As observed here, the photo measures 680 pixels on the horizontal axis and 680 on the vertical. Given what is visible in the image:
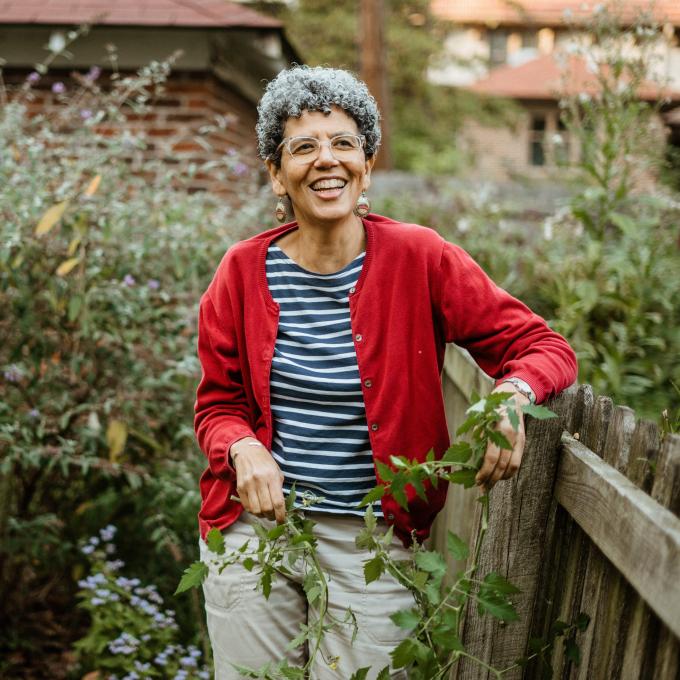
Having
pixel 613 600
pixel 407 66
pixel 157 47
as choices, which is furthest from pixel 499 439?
pixel 407 66

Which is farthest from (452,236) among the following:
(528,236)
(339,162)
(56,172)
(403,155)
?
(403,155)

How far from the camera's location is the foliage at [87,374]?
3.28m

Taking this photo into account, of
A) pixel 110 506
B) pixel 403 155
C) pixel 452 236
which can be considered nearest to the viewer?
pixel 110 506

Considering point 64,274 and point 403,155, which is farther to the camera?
point 403,155

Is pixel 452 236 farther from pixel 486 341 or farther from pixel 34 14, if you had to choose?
pixel 486 341

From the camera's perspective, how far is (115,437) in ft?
10.8

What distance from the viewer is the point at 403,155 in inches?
815

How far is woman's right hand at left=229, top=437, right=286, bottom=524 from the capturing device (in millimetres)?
1828

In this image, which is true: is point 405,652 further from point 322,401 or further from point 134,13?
point 134,13

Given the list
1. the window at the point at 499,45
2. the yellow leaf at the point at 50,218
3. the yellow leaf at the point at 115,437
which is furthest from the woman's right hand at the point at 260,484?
the window at the point at 499,45

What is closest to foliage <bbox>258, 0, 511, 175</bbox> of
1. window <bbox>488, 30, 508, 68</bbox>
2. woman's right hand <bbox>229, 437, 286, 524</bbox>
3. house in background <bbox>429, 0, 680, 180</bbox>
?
house in background <bbox>429, 0, 680, 180</bbox>

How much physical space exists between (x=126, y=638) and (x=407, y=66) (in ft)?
60.7

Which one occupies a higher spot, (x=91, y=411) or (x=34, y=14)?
(x=34, y=14)

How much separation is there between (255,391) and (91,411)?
5.07 ft
